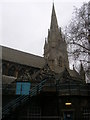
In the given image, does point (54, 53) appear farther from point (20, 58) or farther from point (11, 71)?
point (11, 71)

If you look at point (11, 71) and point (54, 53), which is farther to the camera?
point (54, 53)

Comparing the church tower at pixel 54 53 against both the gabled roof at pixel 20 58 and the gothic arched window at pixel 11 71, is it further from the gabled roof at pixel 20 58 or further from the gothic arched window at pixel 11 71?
the gothic arched window at pixel 11 71

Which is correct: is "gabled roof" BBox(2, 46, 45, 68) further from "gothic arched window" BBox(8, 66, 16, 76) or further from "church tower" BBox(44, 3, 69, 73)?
"church tower" BBox(44, 3, 69, 73)

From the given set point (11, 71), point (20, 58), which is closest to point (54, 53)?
point (20, 58)

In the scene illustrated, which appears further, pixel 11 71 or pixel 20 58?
pixel 20 58

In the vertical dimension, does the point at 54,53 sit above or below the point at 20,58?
above

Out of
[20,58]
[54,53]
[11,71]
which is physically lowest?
[11,71]

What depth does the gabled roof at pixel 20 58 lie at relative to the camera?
1570 inches

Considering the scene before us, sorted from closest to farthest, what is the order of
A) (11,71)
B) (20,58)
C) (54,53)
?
(11,71), (20,58), (54,53)

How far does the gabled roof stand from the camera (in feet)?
131

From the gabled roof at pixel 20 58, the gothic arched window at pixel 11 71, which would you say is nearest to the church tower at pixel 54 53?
the gabled roof at pixel 20 58

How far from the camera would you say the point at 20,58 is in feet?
140

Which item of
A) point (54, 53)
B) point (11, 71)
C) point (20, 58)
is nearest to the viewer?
point (11, 71)

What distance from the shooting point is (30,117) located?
52.3 ft
